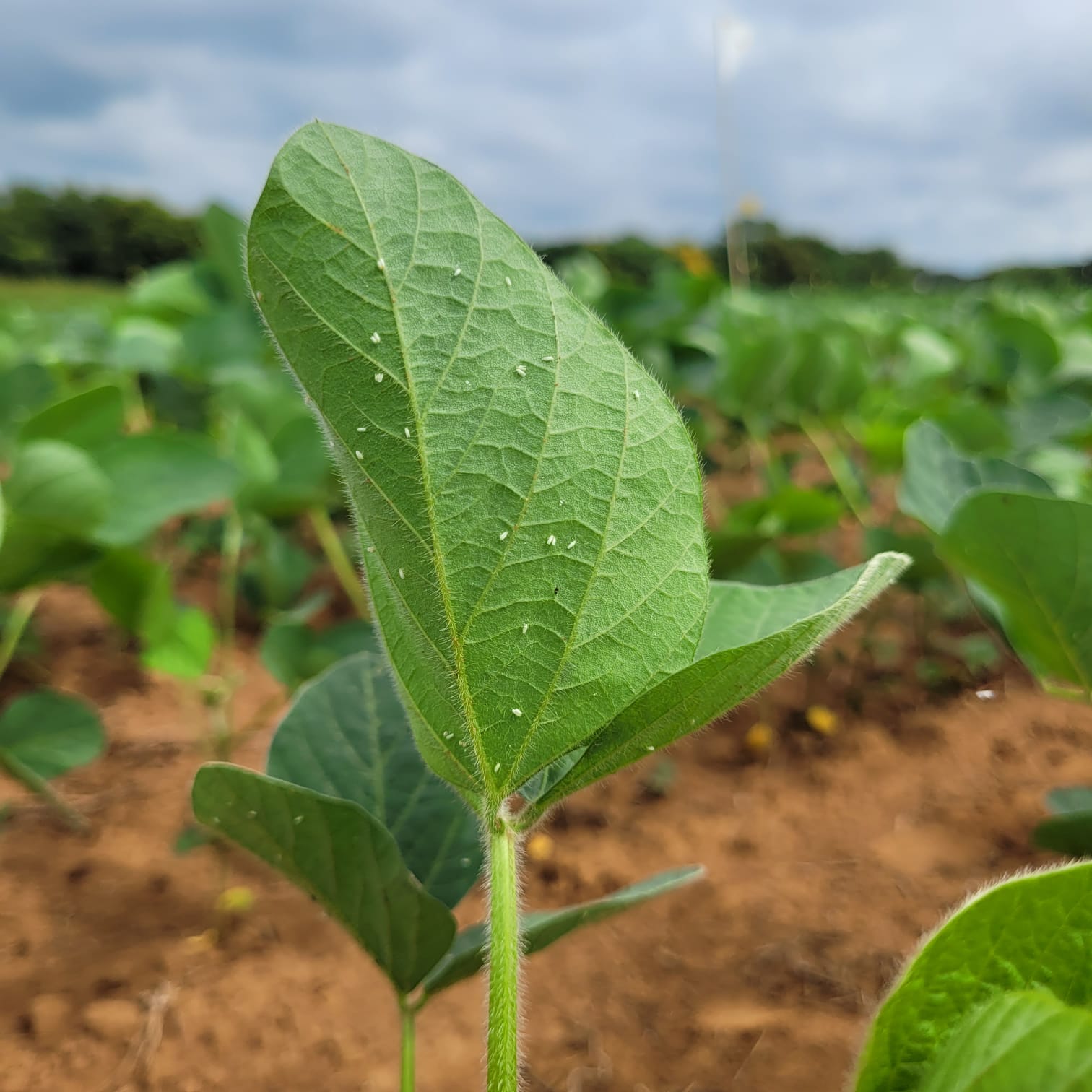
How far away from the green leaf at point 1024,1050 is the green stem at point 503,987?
0.17 metres

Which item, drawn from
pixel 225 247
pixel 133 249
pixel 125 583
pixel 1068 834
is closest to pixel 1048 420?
pixel 1068 834

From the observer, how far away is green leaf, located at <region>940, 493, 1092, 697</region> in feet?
2.35

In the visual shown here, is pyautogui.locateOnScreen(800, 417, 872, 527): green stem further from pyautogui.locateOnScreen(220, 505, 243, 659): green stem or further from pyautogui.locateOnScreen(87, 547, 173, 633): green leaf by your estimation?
pyautogui.locateOnScreen(87, 547, 173, 633): green leaf

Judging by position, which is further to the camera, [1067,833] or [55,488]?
[55,488]

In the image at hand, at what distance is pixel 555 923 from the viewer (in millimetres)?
562

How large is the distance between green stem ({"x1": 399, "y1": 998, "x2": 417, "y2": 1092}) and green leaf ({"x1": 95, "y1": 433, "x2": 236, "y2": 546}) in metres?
0.86

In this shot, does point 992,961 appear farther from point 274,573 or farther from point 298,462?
point 274,573

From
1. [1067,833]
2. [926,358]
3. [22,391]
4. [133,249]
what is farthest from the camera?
[133,249]

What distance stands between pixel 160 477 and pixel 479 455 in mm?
1035

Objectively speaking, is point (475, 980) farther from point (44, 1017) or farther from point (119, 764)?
point (119, 764)

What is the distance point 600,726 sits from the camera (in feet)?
1.43

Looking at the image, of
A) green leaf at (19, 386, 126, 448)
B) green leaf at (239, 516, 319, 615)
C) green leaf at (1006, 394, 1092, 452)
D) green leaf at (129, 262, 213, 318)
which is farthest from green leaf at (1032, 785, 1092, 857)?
green leaf at (129, 262, 213, 318)

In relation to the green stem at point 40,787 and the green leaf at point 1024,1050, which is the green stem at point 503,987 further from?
the green stem at point 40,787

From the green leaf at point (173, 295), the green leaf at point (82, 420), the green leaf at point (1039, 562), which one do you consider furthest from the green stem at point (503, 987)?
the green leaf at point (173, 295)
